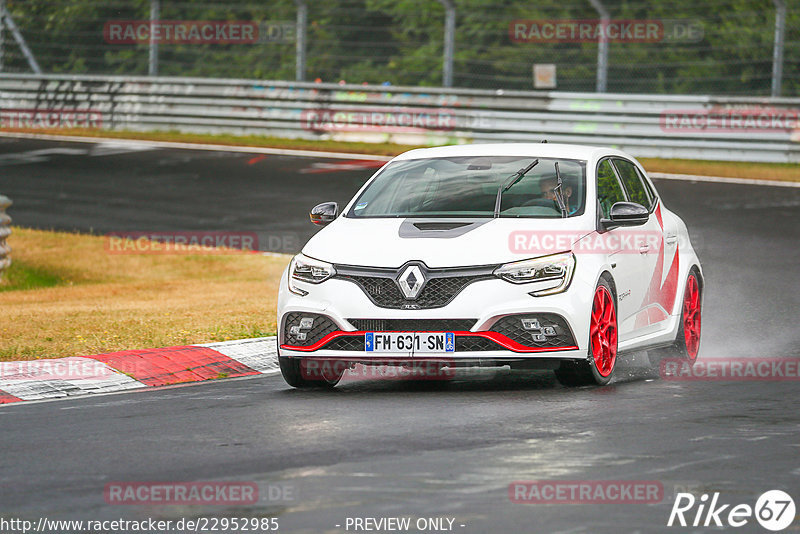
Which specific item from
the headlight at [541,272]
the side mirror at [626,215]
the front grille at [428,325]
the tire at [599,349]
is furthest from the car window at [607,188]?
the front grille at [428,325]

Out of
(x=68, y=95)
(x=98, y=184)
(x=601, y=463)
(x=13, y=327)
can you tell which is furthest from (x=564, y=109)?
(x=601, y=463)

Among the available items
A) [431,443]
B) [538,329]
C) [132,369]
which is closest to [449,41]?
[132,369]

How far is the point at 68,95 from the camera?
1359 inches

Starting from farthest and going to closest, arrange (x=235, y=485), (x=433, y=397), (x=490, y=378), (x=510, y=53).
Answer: (x=510, y=53) < (x=490, y=378) < (x=433, y=397) < (x=235, y=485)

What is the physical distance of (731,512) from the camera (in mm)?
6398

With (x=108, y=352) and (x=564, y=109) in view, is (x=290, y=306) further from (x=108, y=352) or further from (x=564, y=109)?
(x=564, y=109)

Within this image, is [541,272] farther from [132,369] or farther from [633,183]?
[132,369]

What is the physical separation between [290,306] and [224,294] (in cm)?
627

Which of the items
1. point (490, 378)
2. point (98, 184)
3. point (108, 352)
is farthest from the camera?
point (98, 184)

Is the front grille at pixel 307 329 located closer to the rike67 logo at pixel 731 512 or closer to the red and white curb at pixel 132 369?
the red and white curb at pixel 132 369

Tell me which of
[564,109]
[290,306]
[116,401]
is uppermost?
[564,109]

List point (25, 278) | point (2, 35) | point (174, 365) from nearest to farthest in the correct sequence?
point (174, 365) < point (25, 278) < point (2, 35)

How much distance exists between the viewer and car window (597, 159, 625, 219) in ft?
35.1

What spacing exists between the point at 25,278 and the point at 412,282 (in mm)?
10211
